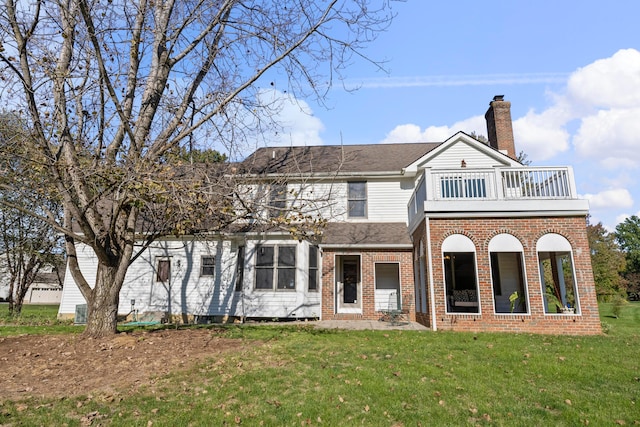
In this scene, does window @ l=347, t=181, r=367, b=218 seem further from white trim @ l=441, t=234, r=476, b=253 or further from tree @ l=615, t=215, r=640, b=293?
tree @ l=615, t=215, r=640, b=293

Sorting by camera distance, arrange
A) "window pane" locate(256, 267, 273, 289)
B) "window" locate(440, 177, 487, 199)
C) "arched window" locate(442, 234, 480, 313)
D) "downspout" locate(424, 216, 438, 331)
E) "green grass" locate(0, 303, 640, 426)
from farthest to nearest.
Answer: "window pane" locate(256, 267, 273, 289)
"arched window" locate(442, 234, 480, 313)
"window" locate(440, 177, 487, 199)
"downspout" locate(424, 216, 438, 331)
"green grass" locate(0, 303, 640, 426)

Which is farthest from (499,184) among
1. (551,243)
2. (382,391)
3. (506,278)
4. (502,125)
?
(382,391)

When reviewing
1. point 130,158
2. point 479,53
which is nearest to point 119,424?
point 130,158

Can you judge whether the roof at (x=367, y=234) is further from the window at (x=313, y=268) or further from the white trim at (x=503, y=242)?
the white trim at (x=503, y=242)

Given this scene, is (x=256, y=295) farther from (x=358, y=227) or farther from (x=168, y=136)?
(x=168, y=136)

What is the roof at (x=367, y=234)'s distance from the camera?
533 inches

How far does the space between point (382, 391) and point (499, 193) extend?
8.04 m

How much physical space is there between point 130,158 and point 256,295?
8.34m

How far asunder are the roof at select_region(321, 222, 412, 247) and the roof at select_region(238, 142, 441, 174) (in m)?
2.42

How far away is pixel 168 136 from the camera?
8992 mm

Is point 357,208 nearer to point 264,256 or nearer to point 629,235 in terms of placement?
point 264,256

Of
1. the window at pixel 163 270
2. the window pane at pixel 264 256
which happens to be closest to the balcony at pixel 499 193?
the window pane at pixel 264 256

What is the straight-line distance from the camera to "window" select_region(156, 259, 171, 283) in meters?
15.0

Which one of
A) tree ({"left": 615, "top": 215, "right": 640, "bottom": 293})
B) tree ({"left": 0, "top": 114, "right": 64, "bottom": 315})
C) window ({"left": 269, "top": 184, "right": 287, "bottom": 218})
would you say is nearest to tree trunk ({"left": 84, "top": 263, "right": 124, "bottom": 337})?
window ({"left": 269, "top": 184, "right": 287, "bottom": 218})
